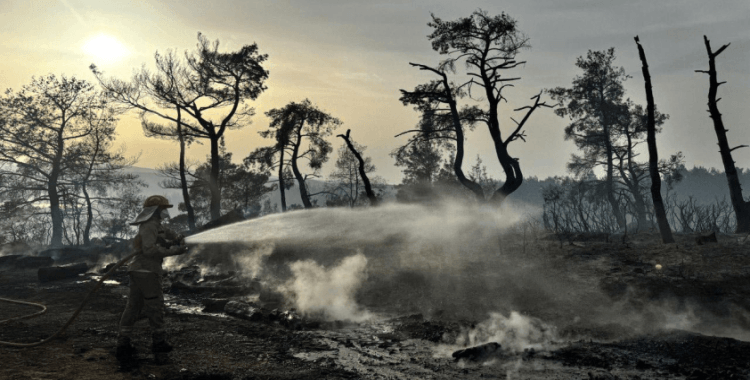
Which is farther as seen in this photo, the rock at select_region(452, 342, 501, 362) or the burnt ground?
the rock at select_region(452, 342, 501, 362)

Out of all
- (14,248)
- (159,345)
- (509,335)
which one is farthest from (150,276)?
(14,248)

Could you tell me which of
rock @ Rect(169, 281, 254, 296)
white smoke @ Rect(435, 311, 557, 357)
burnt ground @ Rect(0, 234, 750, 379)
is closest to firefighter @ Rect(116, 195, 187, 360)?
burnt ground @ Rect(0, 234, 750, 379)

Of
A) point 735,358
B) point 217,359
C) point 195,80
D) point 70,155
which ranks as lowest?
point 735,358

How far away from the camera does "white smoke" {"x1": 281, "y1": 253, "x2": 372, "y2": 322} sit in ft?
31.6

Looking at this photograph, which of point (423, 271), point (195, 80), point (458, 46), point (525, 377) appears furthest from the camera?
point (195, 80)

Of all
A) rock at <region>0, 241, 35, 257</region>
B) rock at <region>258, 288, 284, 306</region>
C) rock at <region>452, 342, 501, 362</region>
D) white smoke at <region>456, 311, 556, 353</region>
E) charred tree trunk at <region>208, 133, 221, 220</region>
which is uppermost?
charred tree trunk at <region>208, 133, 221, 220</region>

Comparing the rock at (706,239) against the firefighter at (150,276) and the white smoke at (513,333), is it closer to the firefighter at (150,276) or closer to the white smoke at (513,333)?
the white smoke at (513,333)

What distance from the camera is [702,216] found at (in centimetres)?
1605

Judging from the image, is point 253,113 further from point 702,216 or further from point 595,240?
point 702,216

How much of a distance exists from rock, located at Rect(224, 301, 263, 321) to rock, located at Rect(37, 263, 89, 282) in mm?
10392

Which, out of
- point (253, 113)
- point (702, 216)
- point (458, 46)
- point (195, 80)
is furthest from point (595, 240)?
point (195, 80)

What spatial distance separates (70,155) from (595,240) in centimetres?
3889

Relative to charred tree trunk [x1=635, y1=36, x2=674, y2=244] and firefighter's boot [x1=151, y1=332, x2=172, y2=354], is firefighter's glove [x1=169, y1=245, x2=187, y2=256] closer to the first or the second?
firefighter's boot [x1=151, y1=332, x2=172, y2=354]

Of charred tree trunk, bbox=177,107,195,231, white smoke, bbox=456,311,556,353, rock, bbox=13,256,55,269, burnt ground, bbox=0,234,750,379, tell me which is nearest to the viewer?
burnt ground, bbox=0,234,750,379
